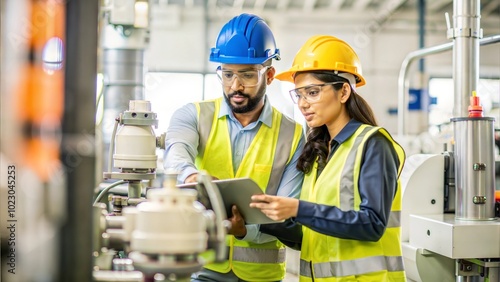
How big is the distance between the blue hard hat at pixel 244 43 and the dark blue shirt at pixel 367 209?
60cm

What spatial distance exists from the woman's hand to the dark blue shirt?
0.05m

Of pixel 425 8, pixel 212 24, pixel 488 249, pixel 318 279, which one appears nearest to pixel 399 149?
pixel 318 279

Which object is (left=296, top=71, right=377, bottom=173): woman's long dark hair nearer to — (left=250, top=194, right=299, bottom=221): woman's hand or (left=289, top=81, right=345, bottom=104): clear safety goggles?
(left=289, top=81, right=345, bottom=104): clear safety goggles

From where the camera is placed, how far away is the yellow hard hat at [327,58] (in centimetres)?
189

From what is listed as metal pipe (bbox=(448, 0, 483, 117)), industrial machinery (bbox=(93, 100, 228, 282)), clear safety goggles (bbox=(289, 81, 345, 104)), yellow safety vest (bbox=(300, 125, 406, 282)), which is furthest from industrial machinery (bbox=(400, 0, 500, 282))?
industrial machinery (bbox=(93, 100, 228, 282))

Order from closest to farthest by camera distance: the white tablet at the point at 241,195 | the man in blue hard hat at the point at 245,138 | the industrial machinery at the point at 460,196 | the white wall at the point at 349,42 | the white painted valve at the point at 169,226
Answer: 1. the white painted valve at the point at 169,226
2. the white tablet at the point at 241,195
3. the man in blue hard hat at the point at 245,138
4. the industrial machinery at the point at 460,196
5. the white wall at the point at 349,42

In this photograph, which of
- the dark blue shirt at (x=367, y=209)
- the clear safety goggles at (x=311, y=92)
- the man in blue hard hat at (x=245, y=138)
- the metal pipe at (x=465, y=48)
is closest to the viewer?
the dark blue shirt at (x=367, y=209)

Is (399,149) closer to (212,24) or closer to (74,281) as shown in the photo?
(74,281)

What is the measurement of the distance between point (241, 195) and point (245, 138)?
517 mm

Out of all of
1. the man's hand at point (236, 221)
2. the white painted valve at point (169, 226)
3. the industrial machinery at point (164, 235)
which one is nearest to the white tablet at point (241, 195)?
the man's hand at point (236, 221)

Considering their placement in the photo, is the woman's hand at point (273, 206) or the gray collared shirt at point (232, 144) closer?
the woman's hand at point (273, 206)

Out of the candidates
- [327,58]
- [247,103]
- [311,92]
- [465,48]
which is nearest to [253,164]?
[247,103]

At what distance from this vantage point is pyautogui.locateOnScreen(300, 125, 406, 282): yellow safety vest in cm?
171

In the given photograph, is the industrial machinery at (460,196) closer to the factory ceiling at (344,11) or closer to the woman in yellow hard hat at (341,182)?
the woman in yellow hard hat at (341,182)
